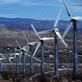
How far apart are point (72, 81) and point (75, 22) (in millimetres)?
11942

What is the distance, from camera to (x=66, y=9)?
8294 cm

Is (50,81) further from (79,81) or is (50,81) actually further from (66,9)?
(66,9)

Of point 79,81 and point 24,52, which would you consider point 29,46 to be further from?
point 79,81

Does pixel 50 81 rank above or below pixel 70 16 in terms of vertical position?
below

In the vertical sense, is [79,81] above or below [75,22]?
below

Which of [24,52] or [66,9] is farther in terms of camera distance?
[24,52]

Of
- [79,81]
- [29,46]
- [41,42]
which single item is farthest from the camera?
[29,46]

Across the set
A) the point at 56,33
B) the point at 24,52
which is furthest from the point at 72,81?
the point at 24,52

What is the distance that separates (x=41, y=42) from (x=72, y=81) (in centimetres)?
3319

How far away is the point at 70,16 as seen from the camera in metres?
84.5

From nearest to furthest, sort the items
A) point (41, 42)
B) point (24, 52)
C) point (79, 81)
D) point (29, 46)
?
1. point (79, 81)
2. point (41, 42)
3. point (29, 46)
4. point (24, 52)

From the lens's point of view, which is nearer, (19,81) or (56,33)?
(19,81)

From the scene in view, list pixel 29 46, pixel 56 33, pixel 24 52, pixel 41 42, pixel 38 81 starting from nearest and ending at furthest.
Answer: pixel 38 81
pixel 56 33
pixel 41 42
pixel 29 46
pixel 24 52

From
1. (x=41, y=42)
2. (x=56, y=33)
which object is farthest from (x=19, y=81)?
(x=41, y=42)
